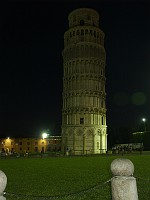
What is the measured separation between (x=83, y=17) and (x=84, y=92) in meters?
22.2

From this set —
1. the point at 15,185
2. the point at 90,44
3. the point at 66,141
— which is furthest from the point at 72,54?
the point at 15,185

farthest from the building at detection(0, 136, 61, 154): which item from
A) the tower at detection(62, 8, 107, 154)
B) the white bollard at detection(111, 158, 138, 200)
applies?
the white bollard at detection(111, 158, 138, 200)

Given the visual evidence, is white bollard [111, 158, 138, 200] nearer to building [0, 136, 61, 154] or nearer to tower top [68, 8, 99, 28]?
tower top [68, 8, 99, 28]

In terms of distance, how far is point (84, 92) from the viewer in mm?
80188

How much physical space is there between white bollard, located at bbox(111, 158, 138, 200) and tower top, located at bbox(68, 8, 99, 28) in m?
83.4

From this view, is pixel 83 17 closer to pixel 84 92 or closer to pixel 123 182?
pixel 84 92

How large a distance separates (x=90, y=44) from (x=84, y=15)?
1022 cm

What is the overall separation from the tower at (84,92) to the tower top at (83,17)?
2672 mm

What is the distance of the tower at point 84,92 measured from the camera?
262 ft

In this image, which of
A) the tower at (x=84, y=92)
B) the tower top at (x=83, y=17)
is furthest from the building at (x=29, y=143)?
the tower top at (x=83, y=17)

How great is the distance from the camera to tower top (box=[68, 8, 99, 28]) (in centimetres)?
8750

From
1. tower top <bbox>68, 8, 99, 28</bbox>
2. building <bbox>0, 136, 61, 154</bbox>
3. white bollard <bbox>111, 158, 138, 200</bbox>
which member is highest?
tower top <bbox>68, 8, 99, 28</bbox>

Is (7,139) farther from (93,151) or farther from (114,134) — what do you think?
(93,151)

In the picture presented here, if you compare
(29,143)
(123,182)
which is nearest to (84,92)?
(29,143)
